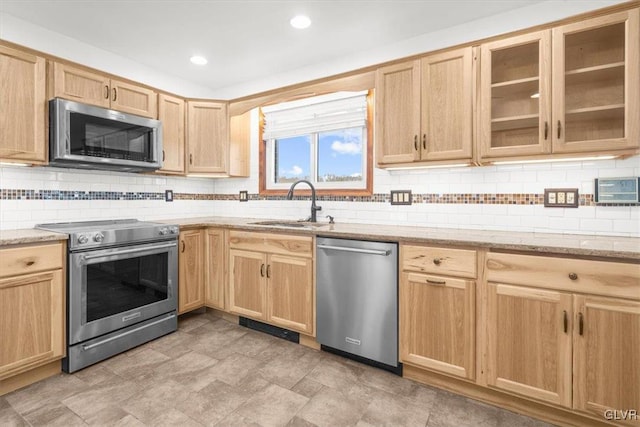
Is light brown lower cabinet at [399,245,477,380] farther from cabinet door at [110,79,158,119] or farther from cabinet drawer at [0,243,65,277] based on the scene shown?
cabinet door at [110,79,158,119]

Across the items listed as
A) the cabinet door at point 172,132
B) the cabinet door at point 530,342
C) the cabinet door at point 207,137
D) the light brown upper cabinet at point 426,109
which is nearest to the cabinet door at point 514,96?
the light brown upper cabinet at point 426,109

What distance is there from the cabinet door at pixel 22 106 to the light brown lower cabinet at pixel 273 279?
1.53 metres

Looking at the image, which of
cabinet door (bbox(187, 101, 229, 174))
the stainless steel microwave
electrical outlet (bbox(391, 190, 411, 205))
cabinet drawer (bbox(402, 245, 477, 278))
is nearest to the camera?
cabinet drawer (bbox(402, 245, 477, 278))

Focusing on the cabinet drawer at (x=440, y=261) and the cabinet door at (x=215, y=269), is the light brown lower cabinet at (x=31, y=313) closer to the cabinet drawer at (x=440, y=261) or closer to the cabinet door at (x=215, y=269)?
the cabinet door at (x=215, y=269)

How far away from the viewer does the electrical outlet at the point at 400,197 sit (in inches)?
106

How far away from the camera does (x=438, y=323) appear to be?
195cm

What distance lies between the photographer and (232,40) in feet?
8.75

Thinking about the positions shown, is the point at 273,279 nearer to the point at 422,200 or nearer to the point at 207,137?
the point at 422,200

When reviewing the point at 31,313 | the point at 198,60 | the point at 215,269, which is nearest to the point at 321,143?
the point at 198,60

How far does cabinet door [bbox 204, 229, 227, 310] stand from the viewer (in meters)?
3.01

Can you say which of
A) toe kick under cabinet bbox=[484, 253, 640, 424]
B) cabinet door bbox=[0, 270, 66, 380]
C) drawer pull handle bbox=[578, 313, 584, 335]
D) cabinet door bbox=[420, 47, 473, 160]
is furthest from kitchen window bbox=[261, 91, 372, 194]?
cabinet door bbox=[0, 270, 66, 380]

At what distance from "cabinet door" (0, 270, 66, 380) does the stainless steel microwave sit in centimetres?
87

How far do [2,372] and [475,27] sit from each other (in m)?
3.76

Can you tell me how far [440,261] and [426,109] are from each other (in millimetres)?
1088
